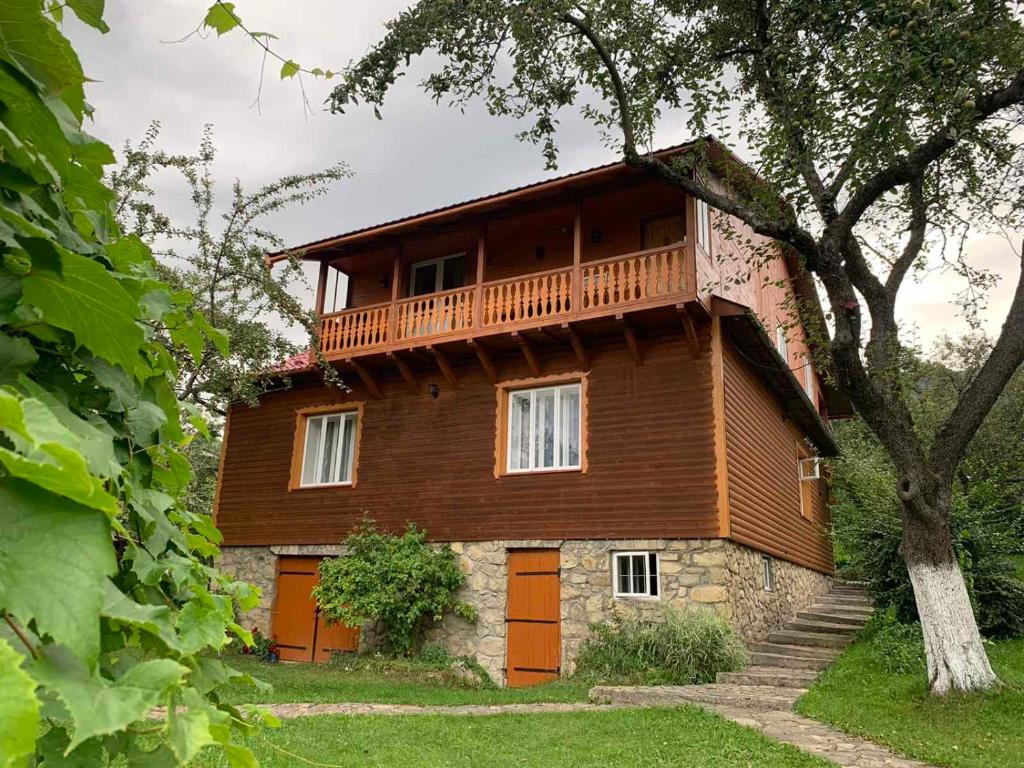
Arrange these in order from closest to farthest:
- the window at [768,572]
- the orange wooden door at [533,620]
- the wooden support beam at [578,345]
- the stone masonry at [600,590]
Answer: the stone masonry at [600,590] → the orange wooden door at [533,620] → the wooden support beam at [578,345] → the window at [768,572]

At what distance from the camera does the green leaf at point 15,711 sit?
0.42 metres

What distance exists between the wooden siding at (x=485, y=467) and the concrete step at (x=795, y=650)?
2.26m

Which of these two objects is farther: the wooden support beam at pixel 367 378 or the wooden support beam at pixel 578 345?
the wooden support beam at pixel 367 378

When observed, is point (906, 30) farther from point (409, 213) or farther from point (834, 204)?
point (409, 213)

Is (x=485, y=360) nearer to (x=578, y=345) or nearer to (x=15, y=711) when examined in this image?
(x=578, y=345)

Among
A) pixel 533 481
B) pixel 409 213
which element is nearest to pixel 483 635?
pixel 533 481

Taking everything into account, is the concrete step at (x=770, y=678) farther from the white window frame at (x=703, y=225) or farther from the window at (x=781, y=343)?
the window at (x=781, y=343)

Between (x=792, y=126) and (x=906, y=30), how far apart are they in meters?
1.64

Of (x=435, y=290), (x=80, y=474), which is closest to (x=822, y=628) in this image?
(x=435, y=290)

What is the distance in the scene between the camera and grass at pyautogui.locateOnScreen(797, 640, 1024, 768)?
6117mm

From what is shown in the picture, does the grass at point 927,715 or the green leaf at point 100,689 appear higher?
the green leaf at point 100,689

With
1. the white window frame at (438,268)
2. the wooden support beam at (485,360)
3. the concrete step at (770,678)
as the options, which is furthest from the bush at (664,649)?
the white window frame at (438,268)

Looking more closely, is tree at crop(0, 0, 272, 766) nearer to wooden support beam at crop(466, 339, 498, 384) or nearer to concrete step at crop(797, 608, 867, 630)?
wooden support beam at crop(466, 339, 498, 384)

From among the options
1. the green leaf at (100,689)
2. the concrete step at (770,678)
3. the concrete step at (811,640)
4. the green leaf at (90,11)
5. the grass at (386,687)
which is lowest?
the grass at (386,687)
